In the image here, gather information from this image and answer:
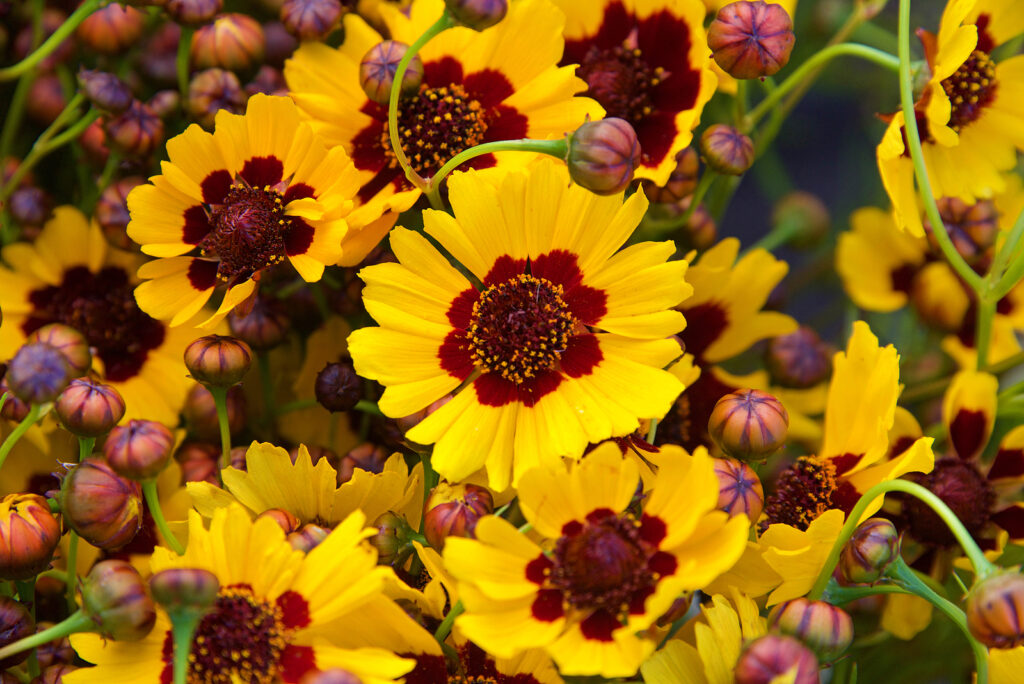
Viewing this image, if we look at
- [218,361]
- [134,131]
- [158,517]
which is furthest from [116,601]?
[134,131]

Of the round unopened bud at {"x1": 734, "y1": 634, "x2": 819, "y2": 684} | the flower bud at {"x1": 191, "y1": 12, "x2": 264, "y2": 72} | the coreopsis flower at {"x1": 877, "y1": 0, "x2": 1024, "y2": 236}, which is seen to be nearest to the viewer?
the round unopened bud at {"x1": 734, "y1": 634, "x2": 819, "y2": 684}

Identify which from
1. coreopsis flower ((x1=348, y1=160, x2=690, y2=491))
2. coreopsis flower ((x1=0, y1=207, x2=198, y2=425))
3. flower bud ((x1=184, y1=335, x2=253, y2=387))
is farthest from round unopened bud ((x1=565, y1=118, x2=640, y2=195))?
coreopsis flower ((x1=0, y1=207, x2=198, y2=425))

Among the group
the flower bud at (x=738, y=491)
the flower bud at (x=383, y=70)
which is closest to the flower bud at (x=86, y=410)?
the flower bud at (x=383, y=70)

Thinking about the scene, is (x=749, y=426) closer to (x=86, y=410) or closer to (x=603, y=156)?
(x=603, y=156)

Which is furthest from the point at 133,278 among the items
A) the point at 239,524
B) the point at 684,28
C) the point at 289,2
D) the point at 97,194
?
the point at 684,28

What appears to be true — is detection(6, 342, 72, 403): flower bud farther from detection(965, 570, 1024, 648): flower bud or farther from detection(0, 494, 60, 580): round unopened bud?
detection(965, 570, 1024, 648): flower bud

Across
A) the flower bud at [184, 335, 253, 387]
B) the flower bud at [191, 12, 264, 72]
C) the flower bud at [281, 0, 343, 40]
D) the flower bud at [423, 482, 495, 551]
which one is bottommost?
the flower bud at [423, 482, 495, 551]

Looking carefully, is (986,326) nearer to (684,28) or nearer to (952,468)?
(952,468)
